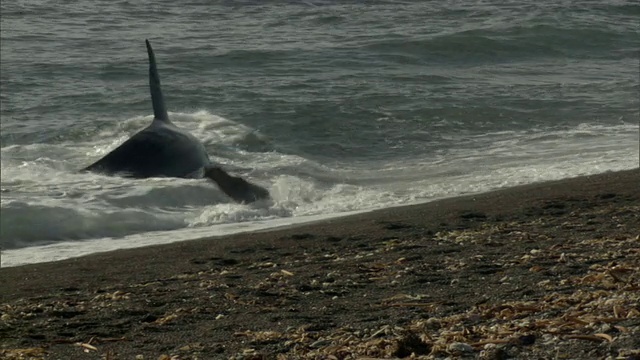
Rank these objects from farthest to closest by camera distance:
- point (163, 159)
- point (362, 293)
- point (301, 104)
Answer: point (301, 104) → point (163, 159) → point (362, 293)

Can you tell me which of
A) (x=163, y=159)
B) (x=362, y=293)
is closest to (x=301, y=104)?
(x=163, y=159)

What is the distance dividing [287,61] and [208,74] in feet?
4.89

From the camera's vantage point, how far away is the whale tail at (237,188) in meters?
9.98

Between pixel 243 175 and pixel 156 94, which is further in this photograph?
pixel 156 94

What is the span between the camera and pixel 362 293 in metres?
5.67

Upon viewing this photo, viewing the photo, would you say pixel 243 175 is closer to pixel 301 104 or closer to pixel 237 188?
pixel 237 188

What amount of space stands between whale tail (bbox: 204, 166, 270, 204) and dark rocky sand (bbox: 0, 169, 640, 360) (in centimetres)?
153

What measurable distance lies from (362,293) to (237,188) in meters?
4.66

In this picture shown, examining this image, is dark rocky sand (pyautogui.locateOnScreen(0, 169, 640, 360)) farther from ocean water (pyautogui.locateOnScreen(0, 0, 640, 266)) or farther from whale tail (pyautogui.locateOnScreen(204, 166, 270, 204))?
whale tail (pyautogui.locateOnScreen(204, 166, 270, 204))

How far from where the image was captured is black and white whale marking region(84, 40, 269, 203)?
34.8 feet

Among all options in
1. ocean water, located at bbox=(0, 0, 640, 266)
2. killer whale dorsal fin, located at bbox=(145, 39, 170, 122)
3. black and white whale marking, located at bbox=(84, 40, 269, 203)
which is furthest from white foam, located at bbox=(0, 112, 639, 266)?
killer whale dorsal fin, located at bbox=(145, 39, 170, 122)

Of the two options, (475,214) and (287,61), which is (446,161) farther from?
(287,61)

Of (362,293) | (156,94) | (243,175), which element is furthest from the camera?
(156,94)

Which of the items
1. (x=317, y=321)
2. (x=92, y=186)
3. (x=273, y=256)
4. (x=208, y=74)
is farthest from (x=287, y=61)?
(x=317, y=321)
